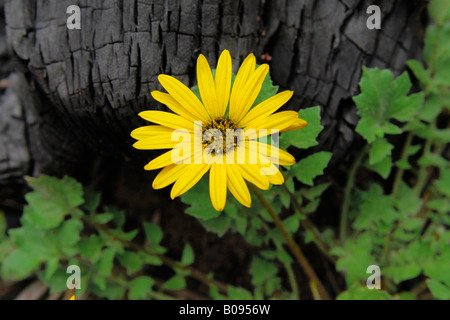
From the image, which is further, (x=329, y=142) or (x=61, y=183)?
(x=61, y=183)

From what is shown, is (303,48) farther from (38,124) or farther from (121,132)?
(38,124)

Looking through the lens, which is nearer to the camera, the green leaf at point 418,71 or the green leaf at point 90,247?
the green leaf at point 418,71

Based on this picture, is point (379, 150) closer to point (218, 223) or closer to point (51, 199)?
point (218, 223)

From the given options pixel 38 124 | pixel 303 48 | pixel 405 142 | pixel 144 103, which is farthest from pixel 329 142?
pixel 38 124

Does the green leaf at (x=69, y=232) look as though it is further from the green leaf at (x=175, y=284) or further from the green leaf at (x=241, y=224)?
the green leaf at (x=241, y=224)

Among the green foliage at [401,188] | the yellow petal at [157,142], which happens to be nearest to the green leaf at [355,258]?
the green foliage at [401,188]

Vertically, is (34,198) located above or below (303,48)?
below

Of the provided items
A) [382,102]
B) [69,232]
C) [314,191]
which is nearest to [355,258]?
[314,191]
